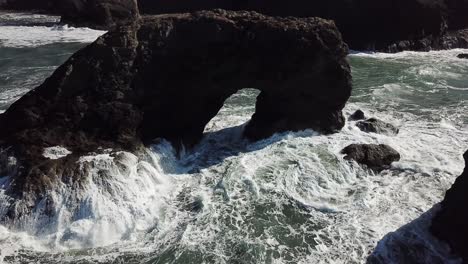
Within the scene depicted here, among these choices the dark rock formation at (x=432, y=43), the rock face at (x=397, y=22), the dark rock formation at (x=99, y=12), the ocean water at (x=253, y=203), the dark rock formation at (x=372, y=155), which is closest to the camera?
the ocean water at (x=253, y=203)

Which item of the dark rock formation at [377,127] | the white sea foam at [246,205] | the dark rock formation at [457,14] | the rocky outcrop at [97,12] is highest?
the dark rock formation at [457,14]

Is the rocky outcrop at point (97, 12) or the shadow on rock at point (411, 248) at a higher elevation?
the rocky outcrop at point (97, 12)

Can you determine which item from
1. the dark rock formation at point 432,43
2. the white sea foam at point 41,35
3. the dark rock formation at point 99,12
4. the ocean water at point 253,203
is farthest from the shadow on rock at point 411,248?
the dark rock formation at point 99,12

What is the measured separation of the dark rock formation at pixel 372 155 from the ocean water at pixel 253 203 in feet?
1.25

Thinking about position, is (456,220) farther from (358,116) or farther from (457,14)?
(457,14)

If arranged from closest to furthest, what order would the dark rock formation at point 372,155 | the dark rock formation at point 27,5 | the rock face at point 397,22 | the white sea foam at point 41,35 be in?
the dark rock formation at point 372,155, the rock face at point 397,22, the white sea foam at point 41,35, the dark rock formation at point 27,5

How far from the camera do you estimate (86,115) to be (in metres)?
16.7

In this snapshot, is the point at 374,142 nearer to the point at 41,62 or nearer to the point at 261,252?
the point at 261,252

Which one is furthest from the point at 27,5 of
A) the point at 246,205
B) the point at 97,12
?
the point at 246,205

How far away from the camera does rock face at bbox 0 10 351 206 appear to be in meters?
16.5

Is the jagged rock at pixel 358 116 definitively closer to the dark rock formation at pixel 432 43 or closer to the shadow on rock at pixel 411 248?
the shadow on rock at pixel 411 248

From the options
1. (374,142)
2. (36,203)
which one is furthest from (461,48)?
(36,203)

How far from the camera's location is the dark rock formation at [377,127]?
20541 millimetres

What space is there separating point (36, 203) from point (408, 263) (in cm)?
1050
